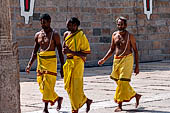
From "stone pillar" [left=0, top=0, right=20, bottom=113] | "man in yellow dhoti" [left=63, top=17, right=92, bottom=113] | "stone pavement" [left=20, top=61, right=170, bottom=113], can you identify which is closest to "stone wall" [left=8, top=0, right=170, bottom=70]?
"stone pavement" [left=20, top=61, right=170, bottom=113]

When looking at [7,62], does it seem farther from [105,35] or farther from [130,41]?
[105,35]

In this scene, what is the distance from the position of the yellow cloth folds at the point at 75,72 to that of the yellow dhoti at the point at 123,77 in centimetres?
81

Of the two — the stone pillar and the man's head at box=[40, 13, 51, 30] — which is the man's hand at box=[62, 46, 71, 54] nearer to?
the man's head at box=[40, 13, 51, 30]

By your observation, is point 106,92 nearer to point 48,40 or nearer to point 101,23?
point 48,40

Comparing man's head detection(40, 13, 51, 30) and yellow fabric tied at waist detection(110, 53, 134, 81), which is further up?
man's head detection(40, 13, 51, 30)

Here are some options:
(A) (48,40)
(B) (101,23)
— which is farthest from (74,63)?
(B) (101,23)

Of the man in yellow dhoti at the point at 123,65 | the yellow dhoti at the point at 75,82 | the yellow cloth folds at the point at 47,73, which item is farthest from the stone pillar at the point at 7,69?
the man in yellow dhoti at the point at 123,65

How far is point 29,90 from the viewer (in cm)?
1030

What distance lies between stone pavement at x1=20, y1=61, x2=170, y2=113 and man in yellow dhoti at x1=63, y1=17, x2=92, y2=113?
0.61 metres

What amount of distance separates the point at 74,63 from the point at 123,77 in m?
1.03

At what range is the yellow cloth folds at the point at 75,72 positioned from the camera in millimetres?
6918

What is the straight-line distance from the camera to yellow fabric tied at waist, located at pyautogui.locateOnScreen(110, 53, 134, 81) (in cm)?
771

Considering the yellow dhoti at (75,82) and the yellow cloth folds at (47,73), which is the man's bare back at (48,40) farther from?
the yellow dhoti at (75,82)

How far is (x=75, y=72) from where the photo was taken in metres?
6.96
